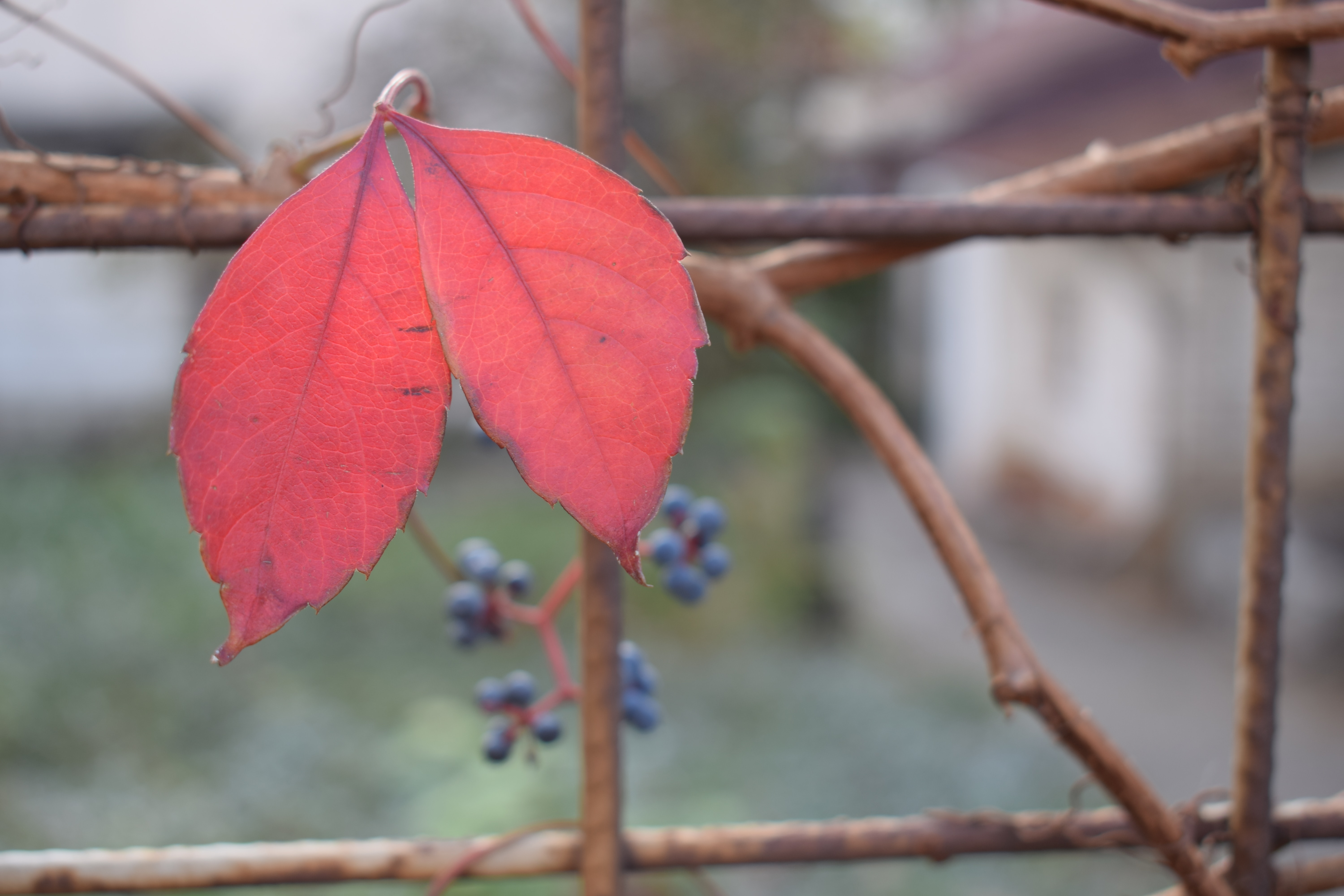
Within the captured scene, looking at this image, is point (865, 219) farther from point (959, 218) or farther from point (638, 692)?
point (638, 692)

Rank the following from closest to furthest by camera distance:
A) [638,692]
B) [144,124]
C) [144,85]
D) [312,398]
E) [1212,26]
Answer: [312,398] → [1212,26] → [144,85] → [638,692] → [144,124]

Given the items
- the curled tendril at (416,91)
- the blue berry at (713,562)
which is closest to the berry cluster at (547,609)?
the blue berry at (713,562)

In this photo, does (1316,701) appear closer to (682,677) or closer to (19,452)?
(682,677)

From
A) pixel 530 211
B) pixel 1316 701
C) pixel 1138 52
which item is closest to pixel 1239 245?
pixel 1138 52

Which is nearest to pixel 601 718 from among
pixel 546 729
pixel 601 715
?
pixel 601 715

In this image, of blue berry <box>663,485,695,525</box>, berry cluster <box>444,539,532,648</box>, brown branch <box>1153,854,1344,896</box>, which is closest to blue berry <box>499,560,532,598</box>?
berry cluster <box>444,539,532,648</box>

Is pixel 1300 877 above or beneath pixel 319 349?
beneath
